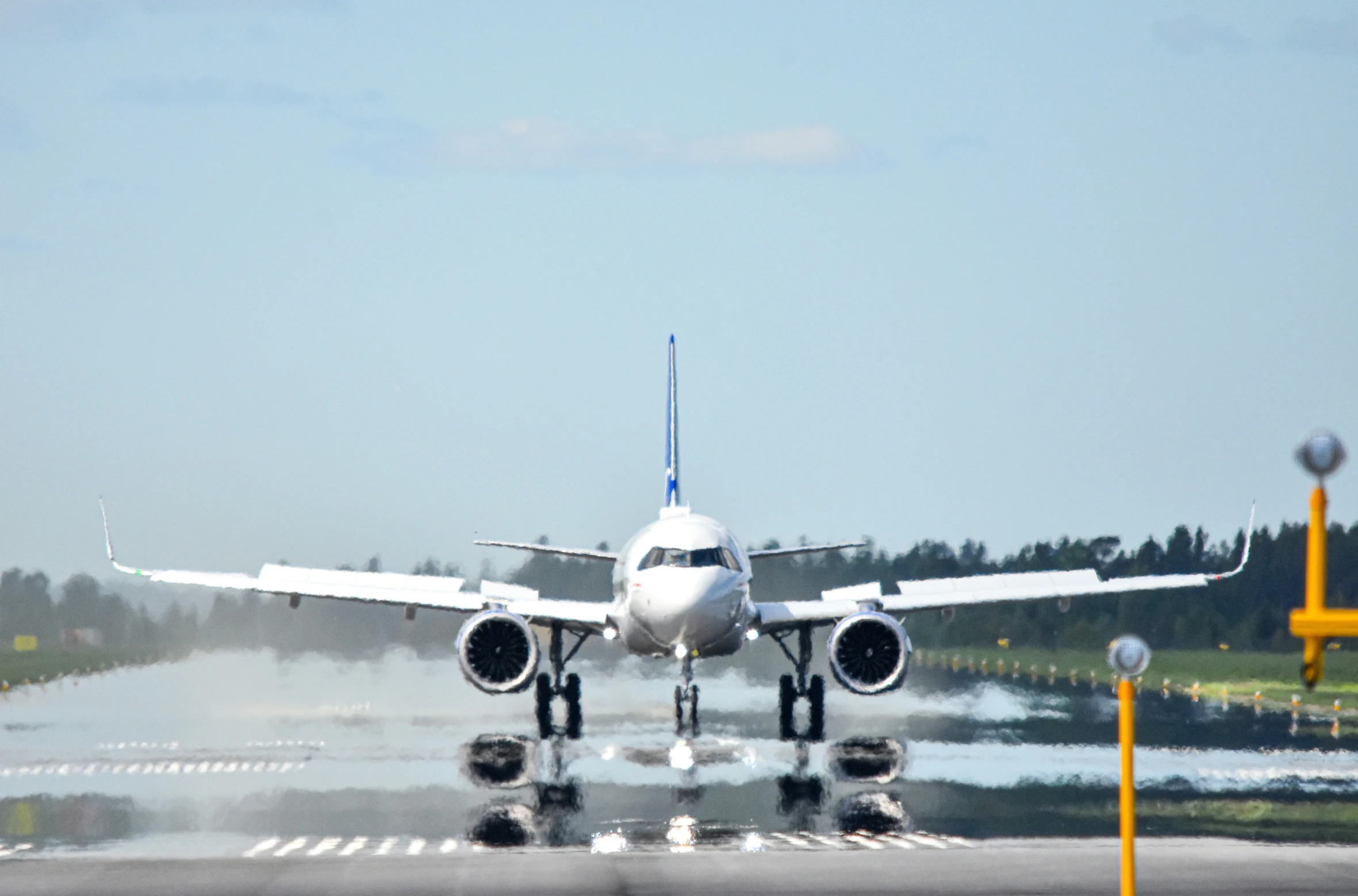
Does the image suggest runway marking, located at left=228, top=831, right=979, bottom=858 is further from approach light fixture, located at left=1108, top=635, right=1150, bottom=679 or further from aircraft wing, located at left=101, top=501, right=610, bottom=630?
aircraft wing, located at left=101, top=501, right=610, bottom=630

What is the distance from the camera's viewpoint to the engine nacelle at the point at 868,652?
3328 cm

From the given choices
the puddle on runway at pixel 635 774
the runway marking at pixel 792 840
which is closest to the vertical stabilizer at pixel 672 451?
the puddle on runway at pixel 635 774

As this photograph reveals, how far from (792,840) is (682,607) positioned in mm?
10365

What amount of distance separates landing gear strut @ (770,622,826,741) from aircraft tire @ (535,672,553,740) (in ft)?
13.2

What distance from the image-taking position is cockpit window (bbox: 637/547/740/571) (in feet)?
105

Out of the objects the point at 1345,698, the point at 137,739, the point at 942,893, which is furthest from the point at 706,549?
the point at 1345,698

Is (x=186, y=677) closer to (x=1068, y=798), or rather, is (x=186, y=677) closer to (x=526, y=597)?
(x=526, y=597)

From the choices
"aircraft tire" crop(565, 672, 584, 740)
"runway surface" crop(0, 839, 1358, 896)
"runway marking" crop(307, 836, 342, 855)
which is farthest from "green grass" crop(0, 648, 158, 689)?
"runway surface" crop(0, 839, 1358, 896)

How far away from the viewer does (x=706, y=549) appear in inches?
1271

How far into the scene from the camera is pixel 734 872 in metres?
19.2

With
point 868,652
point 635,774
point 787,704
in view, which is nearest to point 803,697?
point 787,704

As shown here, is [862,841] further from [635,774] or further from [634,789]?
[635,774]

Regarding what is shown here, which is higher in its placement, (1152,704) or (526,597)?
(526,597)

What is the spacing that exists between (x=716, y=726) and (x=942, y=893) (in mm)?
19576
